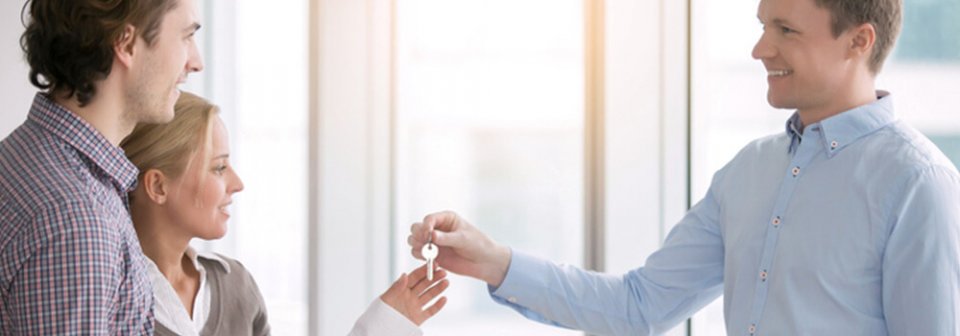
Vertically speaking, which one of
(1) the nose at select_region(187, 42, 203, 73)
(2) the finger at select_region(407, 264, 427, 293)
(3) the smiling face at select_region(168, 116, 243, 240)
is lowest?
(2) the finger at select_region(407, 264, 427, 293)

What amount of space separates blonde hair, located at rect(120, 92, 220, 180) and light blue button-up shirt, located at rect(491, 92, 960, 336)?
0.89m

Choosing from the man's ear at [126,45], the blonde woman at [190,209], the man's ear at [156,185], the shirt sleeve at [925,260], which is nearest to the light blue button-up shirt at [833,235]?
the shirt sleeve at [925,260]

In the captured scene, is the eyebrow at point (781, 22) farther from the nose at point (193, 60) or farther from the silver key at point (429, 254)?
the nose at point (193, 60)

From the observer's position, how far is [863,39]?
5.76 feet

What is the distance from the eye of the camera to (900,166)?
1.66 meters

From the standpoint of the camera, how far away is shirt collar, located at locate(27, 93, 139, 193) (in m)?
1.37

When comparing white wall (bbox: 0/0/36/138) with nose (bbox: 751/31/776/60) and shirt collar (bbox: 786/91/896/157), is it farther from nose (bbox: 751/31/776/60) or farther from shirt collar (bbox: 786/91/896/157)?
shirt collar (bbox: 786/91/896/157)

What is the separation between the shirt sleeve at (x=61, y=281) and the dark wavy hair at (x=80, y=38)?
0.70 feet

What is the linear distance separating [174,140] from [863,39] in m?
1.16

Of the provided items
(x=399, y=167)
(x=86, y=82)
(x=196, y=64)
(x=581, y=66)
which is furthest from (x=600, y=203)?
(x=86, y=82)

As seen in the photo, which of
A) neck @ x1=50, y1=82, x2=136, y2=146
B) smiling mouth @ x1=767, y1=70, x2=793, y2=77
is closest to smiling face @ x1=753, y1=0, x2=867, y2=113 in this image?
smiling mouth @ x1=767, y1=70, x2=793, y2=77

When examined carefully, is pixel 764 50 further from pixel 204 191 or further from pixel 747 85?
pixel 204 191

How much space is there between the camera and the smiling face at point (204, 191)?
194 centimetres

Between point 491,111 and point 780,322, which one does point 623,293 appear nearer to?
point 780,322
